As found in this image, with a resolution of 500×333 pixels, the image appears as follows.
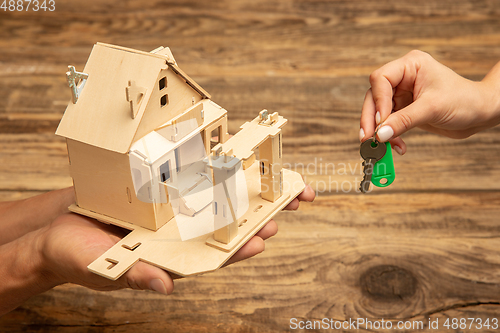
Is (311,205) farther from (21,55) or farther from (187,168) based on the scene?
(21,55)

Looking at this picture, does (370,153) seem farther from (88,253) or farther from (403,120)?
(88,253)

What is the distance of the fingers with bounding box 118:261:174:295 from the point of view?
128 centimetres

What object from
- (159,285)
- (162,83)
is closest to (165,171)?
(162,83)

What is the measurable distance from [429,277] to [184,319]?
85cm

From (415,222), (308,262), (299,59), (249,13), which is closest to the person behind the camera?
(308,262)

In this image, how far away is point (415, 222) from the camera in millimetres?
2098

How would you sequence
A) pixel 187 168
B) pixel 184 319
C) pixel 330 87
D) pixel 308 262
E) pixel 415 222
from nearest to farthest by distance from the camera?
pixel 187 168 < pixel 184 319 < pixel 308 262 < pixel 415 222 < pixel 330 87

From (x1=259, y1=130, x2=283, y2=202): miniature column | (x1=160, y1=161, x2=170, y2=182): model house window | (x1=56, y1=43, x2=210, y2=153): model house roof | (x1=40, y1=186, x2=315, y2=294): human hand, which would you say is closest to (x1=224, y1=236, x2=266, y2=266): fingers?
(x1=40, y1=186, x2=315, y2=294): human hand

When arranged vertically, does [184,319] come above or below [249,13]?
below

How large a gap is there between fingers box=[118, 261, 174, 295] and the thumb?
663 mm

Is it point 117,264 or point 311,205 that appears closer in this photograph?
point 117,264

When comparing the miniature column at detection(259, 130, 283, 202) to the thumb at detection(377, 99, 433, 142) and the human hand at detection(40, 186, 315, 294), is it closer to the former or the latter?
the human hand at detection(40, 186, 315, 294)

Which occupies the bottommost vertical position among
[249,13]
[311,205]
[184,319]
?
[184,319]

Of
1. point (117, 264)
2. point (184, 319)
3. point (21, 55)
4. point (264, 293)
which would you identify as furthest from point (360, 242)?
point (21, 55)
